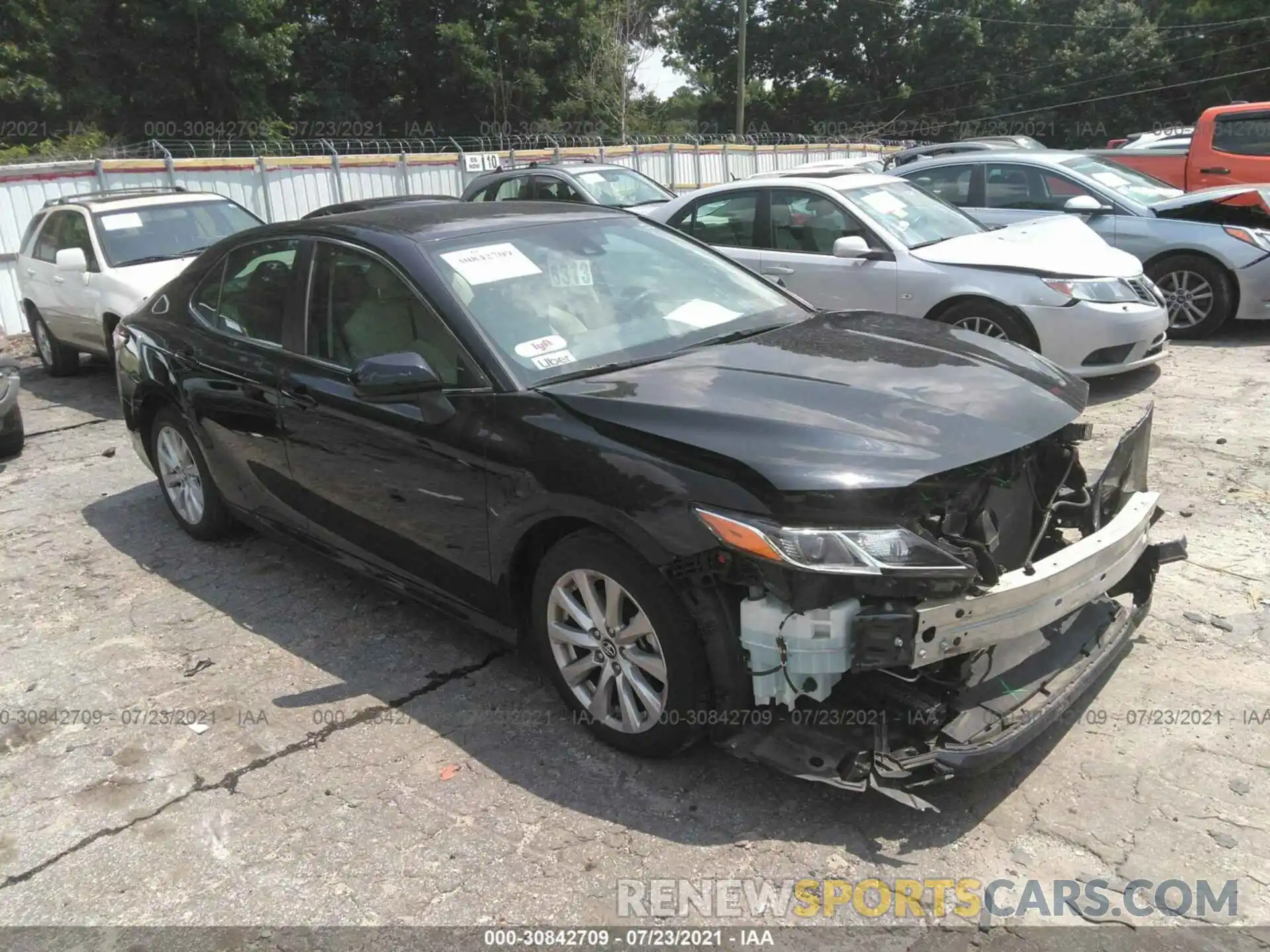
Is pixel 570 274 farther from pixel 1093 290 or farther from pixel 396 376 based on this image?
pixel 1093 290

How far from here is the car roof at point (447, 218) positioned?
157 inches

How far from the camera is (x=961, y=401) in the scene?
3.19 metres

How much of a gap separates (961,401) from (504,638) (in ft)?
5.85

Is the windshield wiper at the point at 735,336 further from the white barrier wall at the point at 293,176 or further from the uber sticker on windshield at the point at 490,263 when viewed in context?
the white barrier wall at the point at 293,176

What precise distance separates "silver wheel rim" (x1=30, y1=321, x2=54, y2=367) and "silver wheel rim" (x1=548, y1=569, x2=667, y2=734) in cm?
878

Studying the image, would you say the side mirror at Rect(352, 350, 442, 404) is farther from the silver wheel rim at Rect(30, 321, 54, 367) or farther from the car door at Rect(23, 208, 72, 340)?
the silver wheel rim at Rect(30, 321, 54, 367)

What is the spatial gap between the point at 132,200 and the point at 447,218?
6634 mm

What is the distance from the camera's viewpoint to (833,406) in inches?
123

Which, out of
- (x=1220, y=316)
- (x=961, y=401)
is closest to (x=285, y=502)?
(x=961, y=401)

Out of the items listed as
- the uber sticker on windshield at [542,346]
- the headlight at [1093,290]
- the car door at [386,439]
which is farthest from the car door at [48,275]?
the headlight at [1093,290]

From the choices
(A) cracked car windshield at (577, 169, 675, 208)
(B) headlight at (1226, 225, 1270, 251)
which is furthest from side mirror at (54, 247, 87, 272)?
(B) headlight at (1226, 225, 1270, 251)

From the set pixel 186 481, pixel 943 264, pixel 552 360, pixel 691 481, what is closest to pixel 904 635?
pixel 691 481

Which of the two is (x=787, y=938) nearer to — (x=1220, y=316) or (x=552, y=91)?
(x=1220, y=316)

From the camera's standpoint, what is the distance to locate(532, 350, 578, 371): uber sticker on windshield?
11.5 feet
